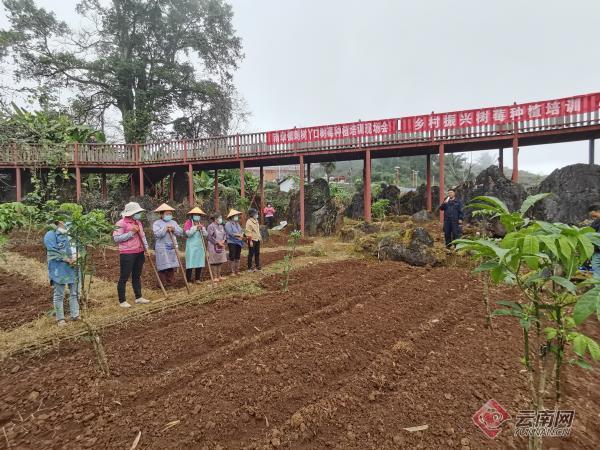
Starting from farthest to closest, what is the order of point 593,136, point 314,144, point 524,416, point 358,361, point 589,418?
point 314,144, point 593,136, point 358,361, point 589,418, point 524,416

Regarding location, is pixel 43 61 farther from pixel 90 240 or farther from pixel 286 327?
pixel 286 327

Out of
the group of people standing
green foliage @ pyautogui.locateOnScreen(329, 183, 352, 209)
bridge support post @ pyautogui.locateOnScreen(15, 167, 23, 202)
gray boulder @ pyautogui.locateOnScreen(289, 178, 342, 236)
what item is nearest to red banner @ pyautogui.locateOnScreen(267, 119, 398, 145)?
gray boulder @ pyautogui.locateOnScreen(289, 178, 342, 236)

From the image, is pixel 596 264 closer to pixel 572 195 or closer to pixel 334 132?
pixel 572 195

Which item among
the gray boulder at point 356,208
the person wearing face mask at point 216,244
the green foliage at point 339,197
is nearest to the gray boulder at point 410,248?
the person wearing face mask at point 216,244

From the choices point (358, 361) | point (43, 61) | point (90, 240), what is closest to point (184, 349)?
point (90, 240)

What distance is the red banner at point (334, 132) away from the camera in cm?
1116

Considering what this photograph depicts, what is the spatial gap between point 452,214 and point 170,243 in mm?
5806

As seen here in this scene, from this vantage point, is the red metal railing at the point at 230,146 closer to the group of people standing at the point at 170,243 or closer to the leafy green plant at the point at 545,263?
the group of people standing at the point at 170,243

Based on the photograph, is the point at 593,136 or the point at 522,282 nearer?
the point at 522,282

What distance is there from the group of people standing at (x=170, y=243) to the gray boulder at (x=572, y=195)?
26.0 ft

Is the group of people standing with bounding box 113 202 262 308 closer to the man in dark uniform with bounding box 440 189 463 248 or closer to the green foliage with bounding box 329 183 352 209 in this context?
the man in dark uniform with bounding box 440 189 463 248

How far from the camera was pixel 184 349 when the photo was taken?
352 centimetres

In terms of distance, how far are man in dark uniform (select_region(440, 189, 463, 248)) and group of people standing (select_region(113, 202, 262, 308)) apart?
421 centimetres

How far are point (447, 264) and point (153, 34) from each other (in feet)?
68.9
